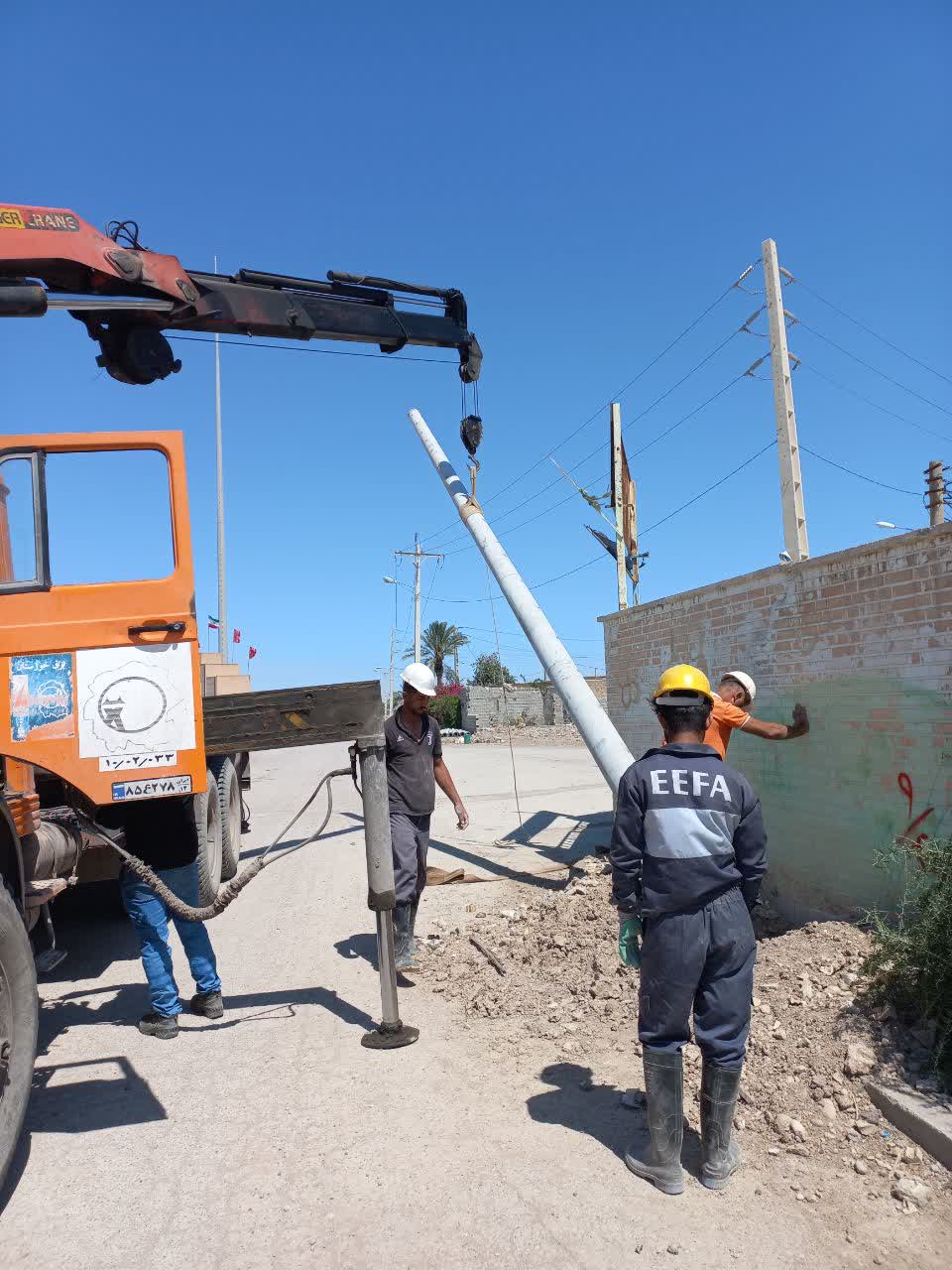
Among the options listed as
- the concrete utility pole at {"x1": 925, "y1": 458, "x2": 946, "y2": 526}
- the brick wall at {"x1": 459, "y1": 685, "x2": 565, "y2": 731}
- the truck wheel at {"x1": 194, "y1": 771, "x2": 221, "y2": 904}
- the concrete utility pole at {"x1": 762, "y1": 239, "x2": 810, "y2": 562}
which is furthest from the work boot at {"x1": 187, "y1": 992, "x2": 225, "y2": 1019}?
the brick wall at {"x1": 459, "y1": 685, "x2": 565, "y2": 731}

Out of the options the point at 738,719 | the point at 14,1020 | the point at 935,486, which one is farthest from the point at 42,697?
the point at 935,486

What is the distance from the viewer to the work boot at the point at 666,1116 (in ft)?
10.00

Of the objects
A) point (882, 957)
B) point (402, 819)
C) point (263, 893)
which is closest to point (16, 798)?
point (402, 819)

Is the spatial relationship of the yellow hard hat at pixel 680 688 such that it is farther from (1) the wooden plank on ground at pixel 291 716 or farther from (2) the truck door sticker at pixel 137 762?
(2) the truck door sticker at pixel 137 762

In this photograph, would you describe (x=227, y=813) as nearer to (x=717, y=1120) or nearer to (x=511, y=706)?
(x=717, y=1120)

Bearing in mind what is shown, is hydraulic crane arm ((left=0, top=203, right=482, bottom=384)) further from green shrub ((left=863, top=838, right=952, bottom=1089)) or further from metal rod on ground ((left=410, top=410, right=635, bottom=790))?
green shrub ((left=863, top=838, right=952, bottom=1089))

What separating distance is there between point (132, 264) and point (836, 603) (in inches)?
190

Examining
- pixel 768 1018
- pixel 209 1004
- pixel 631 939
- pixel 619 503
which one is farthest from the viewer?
pixel 619 503

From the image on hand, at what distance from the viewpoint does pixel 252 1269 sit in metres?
2.66

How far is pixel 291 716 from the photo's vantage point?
13.9 ft

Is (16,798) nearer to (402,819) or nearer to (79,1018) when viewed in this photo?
(79,1018)

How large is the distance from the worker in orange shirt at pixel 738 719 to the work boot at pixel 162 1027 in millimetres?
3133

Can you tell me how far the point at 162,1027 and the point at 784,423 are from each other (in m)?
7.36

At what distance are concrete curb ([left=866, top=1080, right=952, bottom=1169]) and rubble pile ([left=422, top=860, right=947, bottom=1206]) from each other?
43 mm
